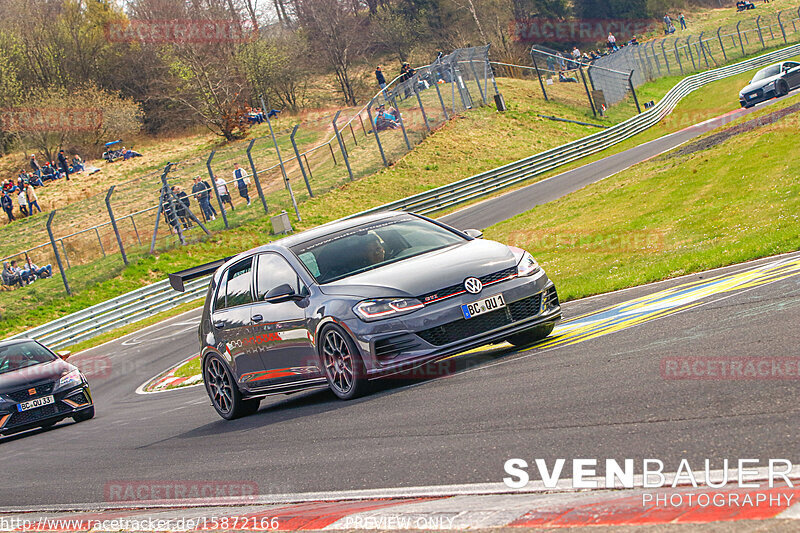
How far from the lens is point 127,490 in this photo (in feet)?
23.1

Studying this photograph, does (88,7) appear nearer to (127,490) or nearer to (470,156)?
(470,156)

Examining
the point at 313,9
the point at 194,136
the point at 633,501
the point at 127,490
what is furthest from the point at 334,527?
the point at 313,9

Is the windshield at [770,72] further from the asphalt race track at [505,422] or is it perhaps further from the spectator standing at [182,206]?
the asphalt race track at [505,422]

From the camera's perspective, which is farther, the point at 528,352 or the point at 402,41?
the point at 402,41

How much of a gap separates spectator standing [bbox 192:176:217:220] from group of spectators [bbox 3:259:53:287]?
6478mm

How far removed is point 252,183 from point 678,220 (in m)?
25.8

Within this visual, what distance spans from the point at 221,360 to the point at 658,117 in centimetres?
4372

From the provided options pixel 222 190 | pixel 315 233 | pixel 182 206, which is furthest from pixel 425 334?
pixel 222 190

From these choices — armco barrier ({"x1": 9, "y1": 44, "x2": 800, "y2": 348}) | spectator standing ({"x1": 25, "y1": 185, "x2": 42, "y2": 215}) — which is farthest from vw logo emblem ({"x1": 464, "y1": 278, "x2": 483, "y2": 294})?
spectator standing ({"x1": 25, "y1": 185, "x2": 42, "y2": 215})

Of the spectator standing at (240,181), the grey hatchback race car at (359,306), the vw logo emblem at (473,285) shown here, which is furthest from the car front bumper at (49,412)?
the spectator standing at (240,181)

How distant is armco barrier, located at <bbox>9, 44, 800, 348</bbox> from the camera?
94.4 ft

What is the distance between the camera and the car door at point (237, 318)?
9.42m

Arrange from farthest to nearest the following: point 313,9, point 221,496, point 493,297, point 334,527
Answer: point 313,9
point 493,297
point 221,496
point 334,527

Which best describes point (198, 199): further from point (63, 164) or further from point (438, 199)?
point (63, 164)
